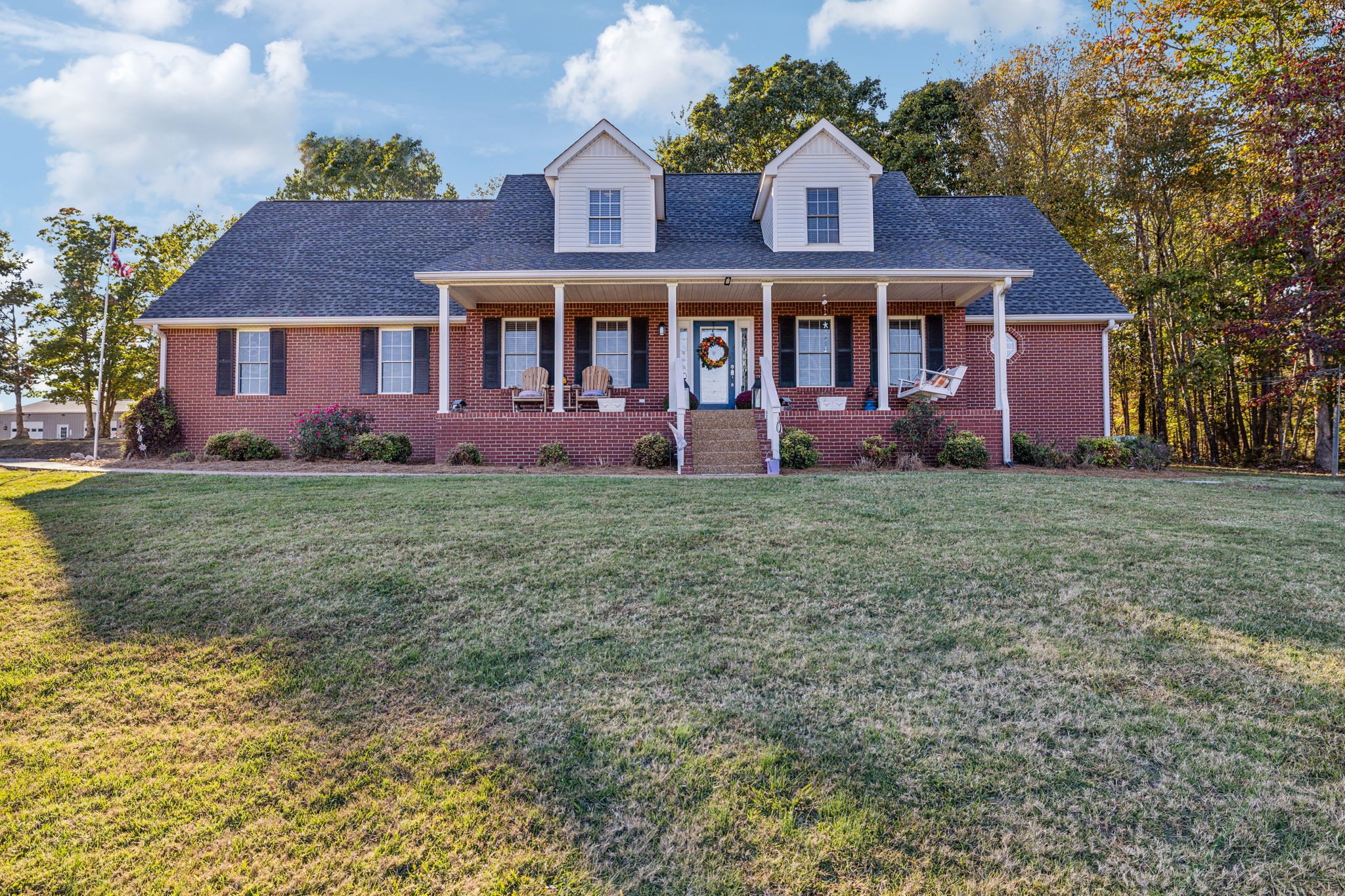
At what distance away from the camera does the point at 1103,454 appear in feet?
37.9

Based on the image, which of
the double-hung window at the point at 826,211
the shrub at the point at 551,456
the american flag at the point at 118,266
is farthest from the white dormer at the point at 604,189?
the american flag at the point at 118,266

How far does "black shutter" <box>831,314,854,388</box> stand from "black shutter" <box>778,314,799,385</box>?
31.6 inches

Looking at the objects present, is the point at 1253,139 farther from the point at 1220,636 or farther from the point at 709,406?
the point at 1220,636

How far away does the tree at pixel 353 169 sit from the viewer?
26.4 meters

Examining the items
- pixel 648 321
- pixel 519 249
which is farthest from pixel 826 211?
pixel 519 249

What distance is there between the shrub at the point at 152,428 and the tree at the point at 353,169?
15863 mm

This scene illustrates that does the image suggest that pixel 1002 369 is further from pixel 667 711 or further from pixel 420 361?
pixel 667 711

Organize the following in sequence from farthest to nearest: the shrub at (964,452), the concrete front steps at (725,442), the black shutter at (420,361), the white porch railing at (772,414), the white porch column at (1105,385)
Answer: the white porch column at (1105,385), the black shutter at (420,361), the shrub at (964,452), the concrete front steps at (725,442), the white porch railing at (772,414)

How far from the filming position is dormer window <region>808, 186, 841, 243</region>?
13102 mm

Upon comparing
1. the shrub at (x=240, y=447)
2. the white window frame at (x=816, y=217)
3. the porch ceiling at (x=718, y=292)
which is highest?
the white window frame at (x=816, y=217)

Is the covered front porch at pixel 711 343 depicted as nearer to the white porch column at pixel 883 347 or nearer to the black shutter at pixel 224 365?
the white porch column at pixel 883 347

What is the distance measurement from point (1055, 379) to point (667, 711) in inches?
542

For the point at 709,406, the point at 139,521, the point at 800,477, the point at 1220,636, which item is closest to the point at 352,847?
the point at 1220,636

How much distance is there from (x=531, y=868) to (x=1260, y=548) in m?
6.05
